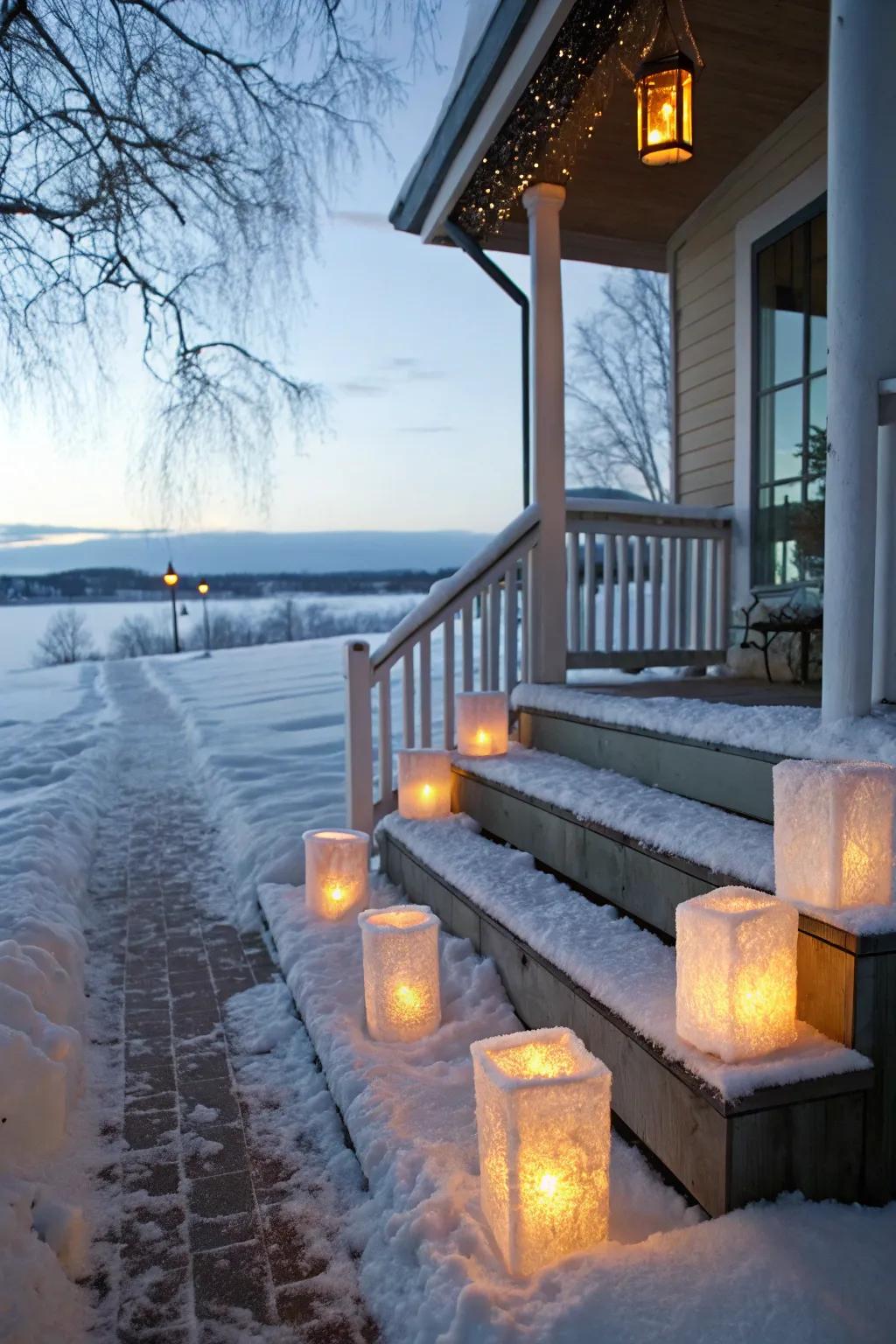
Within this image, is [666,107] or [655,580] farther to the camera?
[655,580]

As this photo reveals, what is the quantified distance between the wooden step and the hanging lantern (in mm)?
2091

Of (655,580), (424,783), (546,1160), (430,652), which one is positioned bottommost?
(546,1160)

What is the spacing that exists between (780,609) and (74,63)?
4607 mm

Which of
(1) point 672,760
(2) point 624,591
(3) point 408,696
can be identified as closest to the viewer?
(1) point 672,760

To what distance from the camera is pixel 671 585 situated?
4.76m

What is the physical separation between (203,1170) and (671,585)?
369 centimetres

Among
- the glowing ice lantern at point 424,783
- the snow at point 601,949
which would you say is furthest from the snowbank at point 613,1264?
the glowing ice lantern at point 424,783

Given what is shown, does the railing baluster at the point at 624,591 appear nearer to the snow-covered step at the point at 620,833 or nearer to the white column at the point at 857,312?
the snow-covered step at the point at 620,833

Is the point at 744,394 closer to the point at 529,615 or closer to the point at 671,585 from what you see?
the point at 671,585

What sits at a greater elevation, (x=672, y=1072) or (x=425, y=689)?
(x=425, y=689)

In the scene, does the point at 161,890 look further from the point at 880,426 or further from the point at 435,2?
the point at 435,2

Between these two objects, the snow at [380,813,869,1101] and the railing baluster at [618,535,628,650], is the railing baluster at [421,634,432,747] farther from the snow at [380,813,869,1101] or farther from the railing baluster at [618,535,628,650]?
the railing baluster at [618,535,628,650]

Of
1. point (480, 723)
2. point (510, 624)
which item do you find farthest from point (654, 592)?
point (480, 723)

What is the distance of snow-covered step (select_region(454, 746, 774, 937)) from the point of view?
2053mm
